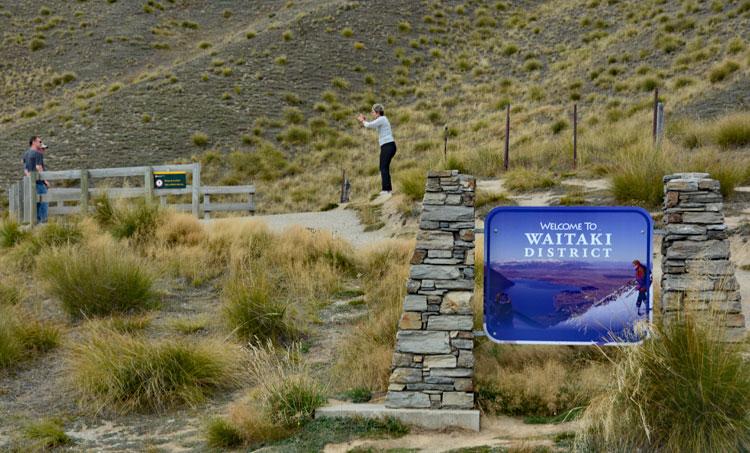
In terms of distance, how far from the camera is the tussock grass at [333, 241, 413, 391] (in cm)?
781

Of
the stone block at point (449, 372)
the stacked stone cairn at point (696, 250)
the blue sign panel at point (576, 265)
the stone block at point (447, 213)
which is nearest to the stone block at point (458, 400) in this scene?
the stone block at point (449, 372)

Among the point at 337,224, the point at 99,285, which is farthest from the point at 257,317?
the point at 337,224

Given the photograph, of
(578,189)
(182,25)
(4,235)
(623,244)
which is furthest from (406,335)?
(182,25)

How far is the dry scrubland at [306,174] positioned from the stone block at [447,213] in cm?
141

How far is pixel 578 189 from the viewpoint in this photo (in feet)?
49.3

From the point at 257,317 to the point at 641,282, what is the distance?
442 centimetres

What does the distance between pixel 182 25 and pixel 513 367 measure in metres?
44.3

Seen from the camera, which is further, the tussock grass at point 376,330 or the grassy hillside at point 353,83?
the grassy hillside at point 353,83

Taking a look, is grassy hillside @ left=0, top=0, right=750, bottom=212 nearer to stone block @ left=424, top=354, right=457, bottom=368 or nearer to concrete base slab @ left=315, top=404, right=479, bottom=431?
stone block @ left=424, top=354, right=457, bottom=368

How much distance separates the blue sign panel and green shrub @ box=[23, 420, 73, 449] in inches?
152

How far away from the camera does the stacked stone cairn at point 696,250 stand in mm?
6832

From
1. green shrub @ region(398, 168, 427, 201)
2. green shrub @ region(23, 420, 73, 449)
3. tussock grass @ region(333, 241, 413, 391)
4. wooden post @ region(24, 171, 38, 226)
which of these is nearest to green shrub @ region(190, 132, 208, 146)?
wooden post @ region(24, 171, 38, 226)

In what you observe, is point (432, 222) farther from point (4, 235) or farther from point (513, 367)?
point (4, 235)

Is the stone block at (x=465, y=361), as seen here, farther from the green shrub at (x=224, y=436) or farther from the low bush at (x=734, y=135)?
the low bush at (x=734, y=135)
